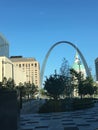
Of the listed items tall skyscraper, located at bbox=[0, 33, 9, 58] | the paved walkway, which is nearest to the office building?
tall skyscraper, located at bbox=[0, 33, 9, 58]

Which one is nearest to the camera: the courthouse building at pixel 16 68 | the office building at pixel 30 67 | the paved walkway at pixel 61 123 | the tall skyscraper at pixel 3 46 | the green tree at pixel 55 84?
the paved walkway at pixel 61 123

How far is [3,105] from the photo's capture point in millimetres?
12000

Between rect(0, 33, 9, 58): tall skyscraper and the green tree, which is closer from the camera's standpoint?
the green tree

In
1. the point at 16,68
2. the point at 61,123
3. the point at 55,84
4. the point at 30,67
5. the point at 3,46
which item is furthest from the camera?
the point at 30,67

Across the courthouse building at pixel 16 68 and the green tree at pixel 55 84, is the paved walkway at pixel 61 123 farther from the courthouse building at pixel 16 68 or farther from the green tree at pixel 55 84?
the courthouse building at pixel 16 68

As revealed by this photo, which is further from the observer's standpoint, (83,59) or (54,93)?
(83,59)

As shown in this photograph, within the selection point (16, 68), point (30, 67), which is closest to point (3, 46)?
point (16, 68)

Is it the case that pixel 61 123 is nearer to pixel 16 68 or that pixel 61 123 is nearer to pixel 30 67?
pixel 16 68

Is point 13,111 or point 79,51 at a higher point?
point 79,51

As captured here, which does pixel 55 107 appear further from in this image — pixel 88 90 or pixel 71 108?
pixel 88 90

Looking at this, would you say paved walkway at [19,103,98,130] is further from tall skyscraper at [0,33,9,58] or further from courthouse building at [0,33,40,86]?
tall skyscraper at [0,33,9,58]

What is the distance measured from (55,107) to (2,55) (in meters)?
107

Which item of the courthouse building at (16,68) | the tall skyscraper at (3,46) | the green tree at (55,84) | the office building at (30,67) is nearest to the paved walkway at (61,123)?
the green tree at (55,84)

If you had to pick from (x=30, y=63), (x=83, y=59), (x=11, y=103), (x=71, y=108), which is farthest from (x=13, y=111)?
(x=30, y=63)
